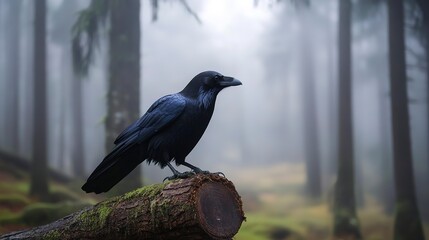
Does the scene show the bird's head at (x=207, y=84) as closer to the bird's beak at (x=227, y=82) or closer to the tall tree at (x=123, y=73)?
the bird's beak at (x=227, y=82)

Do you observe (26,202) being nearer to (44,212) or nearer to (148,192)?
(44,212)

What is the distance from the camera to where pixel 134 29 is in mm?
6609

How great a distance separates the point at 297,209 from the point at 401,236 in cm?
295

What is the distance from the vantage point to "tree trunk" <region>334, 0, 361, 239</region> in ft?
26.0

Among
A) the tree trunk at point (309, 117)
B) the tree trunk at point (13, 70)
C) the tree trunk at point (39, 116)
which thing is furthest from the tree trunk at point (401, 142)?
the tree trunk at point (13, 70)

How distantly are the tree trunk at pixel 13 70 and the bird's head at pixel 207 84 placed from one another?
12354 millimetres

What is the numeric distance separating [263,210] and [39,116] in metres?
5.20

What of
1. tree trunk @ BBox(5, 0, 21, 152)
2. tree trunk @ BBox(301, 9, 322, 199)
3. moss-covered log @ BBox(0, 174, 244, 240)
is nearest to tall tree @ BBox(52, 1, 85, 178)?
tree trunk @ BBox(5, 0, 21, 152)

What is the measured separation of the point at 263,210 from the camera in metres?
9.44

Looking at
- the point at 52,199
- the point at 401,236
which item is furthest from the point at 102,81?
the point at 401,236

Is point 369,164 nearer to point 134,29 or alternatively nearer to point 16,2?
point 134,29

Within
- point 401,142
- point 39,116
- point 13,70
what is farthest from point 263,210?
point 13,70

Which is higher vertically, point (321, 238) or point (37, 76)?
point (37, 76)

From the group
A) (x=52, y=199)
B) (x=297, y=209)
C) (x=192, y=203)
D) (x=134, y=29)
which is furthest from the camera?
(x=297, y=209)
